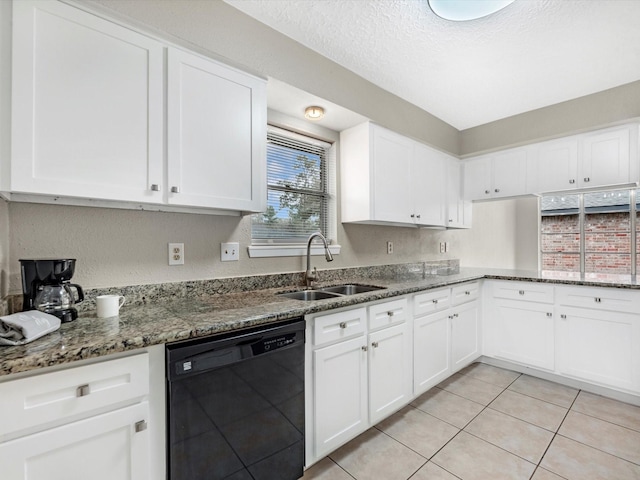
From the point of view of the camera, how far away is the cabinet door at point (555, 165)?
2.92 metres

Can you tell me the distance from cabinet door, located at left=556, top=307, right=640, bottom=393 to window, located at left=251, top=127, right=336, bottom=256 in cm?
213

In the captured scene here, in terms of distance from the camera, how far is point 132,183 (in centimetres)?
141

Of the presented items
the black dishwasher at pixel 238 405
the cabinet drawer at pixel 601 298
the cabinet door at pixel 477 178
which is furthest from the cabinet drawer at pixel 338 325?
the cabinet door at pixel 477 178

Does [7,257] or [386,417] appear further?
[386,417]

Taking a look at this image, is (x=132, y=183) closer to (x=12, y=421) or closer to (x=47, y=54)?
(x=47, y=54)

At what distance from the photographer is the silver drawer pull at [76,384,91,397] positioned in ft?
3.17

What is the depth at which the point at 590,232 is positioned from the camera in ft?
14.7

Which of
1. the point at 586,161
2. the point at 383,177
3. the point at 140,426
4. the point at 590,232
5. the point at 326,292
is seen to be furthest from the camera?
the point at 590,232

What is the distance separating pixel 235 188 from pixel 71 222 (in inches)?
30.5

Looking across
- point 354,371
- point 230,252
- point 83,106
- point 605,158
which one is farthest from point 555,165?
point 83,106

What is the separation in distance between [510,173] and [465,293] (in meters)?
1.43

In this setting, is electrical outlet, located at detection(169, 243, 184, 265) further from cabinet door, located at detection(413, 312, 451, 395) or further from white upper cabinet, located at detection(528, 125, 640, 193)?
white upper cabinet, located at detection(528, 125, 640, 193)

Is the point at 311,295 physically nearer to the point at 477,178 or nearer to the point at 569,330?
the point at 569,330

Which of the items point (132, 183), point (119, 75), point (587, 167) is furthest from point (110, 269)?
point (587, 167)
